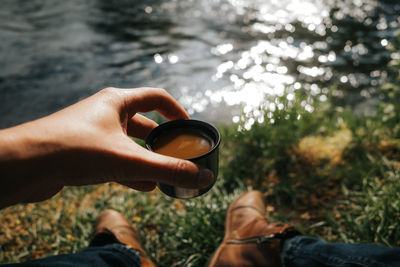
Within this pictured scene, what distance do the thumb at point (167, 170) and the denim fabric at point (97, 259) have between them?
1.05 m

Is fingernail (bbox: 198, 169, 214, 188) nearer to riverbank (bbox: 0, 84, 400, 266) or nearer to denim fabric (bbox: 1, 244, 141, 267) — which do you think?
denim fabric (bbox: 1, 244, 141, 267)

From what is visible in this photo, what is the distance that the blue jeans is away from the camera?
76.1 inches

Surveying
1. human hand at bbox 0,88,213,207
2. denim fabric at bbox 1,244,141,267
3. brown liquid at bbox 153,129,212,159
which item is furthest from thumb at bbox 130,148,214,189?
denim fabric at bbox 1,244,141,267

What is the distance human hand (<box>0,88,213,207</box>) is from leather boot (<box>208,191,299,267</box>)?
4.14ft

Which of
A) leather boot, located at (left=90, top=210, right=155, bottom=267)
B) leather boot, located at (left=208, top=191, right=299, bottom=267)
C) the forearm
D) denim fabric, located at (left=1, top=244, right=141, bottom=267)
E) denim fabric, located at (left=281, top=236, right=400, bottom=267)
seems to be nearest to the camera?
the forearm

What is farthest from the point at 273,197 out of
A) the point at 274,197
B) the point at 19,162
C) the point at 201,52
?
the point at 201,52

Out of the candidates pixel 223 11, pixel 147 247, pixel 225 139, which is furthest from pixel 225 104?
pixel 223 11

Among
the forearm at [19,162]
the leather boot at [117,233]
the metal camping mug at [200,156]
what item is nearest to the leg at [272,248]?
the leather boot at [117,233]

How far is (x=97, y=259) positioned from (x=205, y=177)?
1261 millimetres

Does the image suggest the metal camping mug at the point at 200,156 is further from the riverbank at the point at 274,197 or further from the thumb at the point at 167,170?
the riverbank at the point at 274,197

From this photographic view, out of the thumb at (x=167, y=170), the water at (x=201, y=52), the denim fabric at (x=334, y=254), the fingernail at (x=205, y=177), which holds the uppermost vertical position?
the thumb at (x=167, y=170)

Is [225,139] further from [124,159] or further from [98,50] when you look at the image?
[98,50]

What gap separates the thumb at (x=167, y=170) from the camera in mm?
1483

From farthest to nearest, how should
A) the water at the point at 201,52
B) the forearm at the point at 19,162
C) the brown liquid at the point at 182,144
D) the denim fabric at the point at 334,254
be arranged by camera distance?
the water at the point at 201,52
the denim fabric at the point at 334,254
the brown liquid at the point at 182,144
the forearm at the point at 19,162
